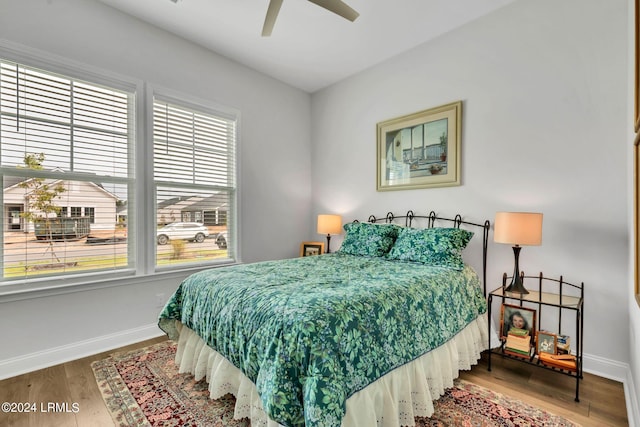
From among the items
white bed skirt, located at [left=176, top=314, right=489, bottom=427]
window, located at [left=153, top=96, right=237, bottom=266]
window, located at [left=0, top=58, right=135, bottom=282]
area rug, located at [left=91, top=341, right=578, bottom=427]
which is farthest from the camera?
window, located at [left=153, top=96, right=237, bottom=266]

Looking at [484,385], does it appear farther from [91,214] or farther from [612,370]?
[91,214]

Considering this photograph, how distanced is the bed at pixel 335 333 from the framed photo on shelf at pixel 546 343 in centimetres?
34

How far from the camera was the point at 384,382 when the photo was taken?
1.50m

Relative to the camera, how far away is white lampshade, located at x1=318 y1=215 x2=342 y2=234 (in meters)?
3.73

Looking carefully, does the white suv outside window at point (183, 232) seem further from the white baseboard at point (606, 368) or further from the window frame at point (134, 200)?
the white baseboard at point (606, 368)

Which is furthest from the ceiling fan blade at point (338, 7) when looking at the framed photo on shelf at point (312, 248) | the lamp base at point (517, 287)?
the framed photo on shelf at point (312, 248)

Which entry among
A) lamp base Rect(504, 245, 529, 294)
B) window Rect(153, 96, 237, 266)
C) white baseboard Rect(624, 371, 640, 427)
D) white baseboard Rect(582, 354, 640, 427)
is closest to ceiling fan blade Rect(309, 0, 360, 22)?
window Rect(153, 96, 237, 266)

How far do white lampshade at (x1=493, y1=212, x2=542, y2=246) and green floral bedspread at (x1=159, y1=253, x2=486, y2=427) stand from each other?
16.9 inches

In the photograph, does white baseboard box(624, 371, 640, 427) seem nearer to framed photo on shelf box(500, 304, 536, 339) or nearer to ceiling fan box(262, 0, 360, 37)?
framed photo on shelf box(500, 304, 536, 339)

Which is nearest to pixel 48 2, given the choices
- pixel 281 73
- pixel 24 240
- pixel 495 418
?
pixel 24 240

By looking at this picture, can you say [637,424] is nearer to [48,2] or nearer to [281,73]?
[281,73]

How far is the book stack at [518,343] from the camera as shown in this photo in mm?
2170

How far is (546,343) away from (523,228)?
829 mm

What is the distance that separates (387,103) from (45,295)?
366 cm
